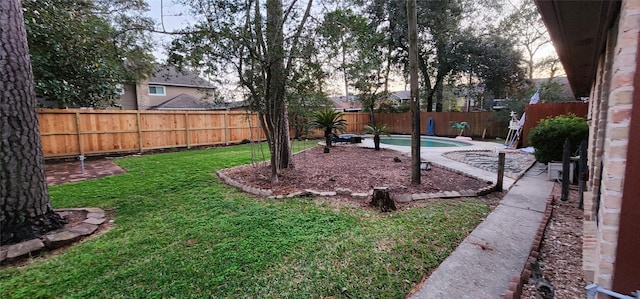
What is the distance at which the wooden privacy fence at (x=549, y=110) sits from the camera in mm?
9031

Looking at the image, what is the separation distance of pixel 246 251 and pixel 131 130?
914 centimetres

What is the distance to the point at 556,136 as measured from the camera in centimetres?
559

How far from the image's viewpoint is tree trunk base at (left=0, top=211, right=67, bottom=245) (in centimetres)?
273

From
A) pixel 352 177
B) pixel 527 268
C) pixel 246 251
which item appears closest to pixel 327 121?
pixel 352 177

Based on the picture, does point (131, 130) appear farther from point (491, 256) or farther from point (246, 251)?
point (491, 256)

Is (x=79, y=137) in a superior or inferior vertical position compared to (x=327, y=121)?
inferior

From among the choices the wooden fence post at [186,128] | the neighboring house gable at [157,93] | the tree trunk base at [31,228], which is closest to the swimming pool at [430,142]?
the wooden fence post at [186,128]

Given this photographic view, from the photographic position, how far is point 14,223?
281 centimetres

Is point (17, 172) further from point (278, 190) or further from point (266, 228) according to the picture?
point (278, 190)

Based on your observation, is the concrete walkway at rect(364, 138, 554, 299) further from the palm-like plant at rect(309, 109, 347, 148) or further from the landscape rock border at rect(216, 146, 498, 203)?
the palm-like plant at rect(309, 109, 347, 148)

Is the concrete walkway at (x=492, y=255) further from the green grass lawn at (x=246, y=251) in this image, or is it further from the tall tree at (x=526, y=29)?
the tall tree at (x=526, y=29)

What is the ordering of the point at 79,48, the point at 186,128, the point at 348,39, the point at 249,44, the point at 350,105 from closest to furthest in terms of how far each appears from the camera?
the point at 249,44 → the point at 348,39 → the point at 79,48 → the point at 186,128 → the point at 350,105

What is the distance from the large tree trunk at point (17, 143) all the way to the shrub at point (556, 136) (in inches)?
331

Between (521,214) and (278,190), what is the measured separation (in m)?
3.55
